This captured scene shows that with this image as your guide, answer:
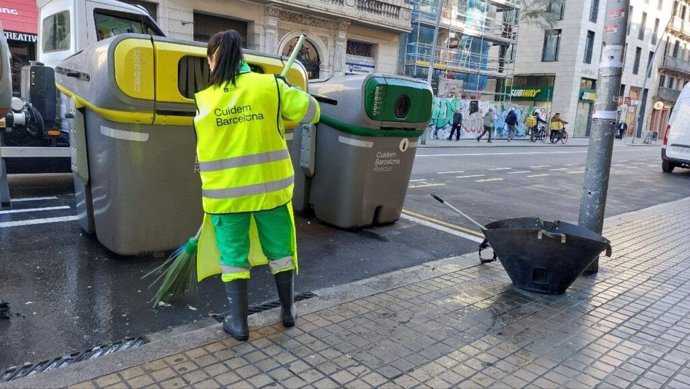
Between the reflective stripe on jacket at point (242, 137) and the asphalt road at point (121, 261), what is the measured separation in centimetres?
96

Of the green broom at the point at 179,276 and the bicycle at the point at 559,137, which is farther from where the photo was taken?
the bicycle at the point at 559,137

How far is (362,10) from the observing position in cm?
2342

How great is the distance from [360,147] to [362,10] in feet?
63.7

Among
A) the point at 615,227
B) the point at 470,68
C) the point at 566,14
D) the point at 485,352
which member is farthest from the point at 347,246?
the point at 566,14

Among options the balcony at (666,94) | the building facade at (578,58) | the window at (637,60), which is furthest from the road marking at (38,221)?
the balcony at (666,94)

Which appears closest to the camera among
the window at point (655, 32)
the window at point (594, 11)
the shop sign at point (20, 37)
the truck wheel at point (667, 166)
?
the shop sign at point (20, 37)

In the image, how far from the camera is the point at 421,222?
6656 millimetres

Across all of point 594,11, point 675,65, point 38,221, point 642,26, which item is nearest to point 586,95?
point 594,11

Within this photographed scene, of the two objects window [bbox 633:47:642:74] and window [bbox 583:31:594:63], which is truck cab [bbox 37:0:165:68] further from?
window [bbox 633:47:642:74]

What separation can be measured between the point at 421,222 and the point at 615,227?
2639 millimetres

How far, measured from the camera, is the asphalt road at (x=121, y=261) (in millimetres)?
3289

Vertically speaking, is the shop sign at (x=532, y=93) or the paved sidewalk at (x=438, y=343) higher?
the shop sign at (x=532, y=93)

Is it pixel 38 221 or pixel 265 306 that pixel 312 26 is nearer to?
pixel 38 221

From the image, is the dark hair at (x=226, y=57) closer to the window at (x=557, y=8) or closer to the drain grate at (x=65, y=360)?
the drain grate at (x=65, y=360)
